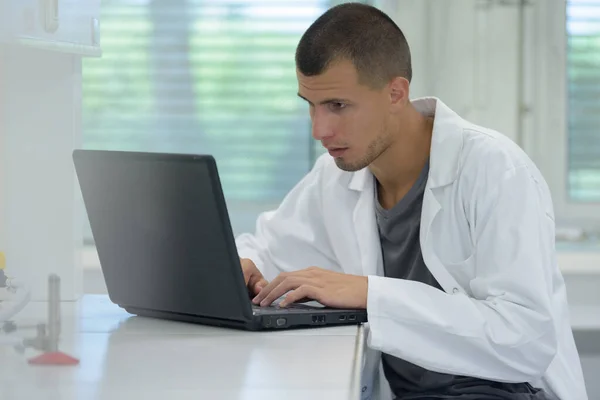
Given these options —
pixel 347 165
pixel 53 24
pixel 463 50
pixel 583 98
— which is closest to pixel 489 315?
pixel 347 165

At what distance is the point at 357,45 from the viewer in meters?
1.66

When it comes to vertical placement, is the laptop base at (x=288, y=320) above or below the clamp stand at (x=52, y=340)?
below

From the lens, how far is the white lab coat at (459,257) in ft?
4.59

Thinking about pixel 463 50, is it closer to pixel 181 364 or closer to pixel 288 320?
pixel 288 320

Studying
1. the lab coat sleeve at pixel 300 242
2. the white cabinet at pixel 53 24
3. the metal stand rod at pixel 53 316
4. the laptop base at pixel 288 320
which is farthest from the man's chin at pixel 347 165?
the metal stand rod at pixel 53 316

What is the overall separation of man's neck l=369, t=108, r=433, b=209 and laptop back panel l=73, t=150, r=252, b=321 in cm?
52

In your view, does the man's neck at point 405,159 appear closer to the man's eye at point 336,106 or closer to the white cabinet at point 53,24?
the man's eye at point 336,106

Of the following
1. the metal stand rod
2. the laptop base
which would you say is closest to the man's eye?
the laptop base

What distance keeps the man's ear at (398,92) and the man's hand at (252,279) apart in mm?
385

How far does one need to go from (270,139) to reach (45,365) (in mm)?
1812

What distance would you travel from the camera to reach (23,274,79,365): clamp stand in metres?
1.09

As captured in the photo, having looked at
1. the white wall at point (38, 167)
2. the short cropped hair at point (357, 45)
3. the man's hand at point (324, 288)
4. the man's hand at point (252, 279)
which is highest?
the short cropped hair at point (357, 45)

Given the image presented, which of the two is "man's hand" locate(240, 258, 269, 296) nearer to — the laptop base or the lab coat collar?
the laptop base

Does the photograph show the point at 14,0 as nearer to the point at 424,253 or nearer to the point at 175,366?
the point at 175,366
